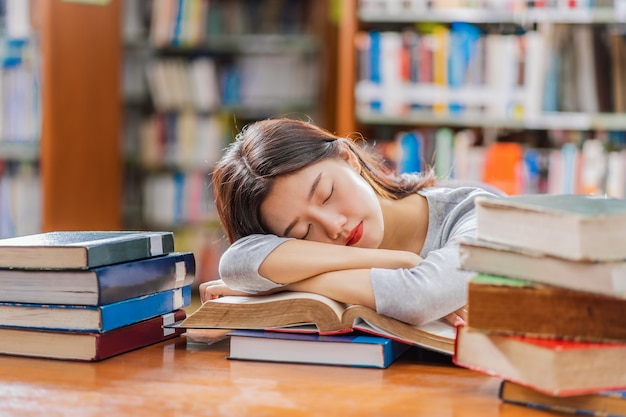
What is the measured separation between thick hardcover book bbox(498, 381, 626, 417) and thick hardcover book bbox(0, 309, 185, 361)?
1.63ft

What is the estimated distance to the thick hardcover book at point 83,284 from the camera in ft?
3.51

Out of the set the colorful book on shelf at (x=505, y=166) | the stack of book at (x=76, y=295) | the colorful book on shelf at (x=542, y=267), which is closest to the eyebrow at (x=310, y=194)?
the stack of book at (x=76, y=295)

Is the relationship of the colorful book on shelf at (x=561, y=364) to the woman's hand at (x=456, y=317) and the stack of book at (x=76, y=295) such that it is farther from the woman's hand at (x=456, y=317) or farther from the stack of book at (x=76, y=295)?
the stack of book at (x=76, y=295)

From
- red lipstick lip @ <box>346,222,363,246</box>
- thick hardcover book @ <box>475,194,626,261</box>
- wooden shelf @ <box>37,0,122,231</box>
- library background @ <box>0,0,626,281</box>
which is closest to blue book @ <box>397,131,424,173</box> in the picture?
library background @ <box>0,0,626,281</box>

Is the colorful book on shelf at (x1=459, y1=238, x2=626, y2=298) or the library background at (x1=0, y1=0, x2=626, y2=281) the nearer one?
the colorful book on shelf at (x1=459, y1=238, x2=626, y2=298)

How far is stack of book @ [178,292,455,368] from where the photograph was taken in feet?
3.48

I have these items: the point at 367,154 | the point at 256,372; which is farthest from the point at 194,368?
the point at 367,154

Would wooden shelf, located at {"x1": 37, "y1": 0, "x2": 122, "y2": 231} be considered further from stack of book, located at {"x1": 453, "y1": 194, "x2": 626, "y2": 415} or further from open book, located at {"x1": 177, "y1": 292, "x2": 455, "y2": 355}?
stack of book, located at {"x1": 453, "y1": 194, "x2": 626, "y2": 415}

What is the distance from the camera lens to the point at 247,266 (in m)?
1.19

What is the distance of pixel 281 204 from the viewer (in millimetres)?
1320

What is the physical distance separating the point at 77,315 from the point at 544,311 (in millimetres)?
569

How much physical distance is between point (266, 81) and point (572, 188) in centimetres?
171

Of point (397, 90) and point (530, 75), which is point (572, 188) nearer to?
point (530, 75)

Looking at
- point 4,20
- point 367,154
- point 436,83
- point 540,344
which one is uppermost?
point 4,20
